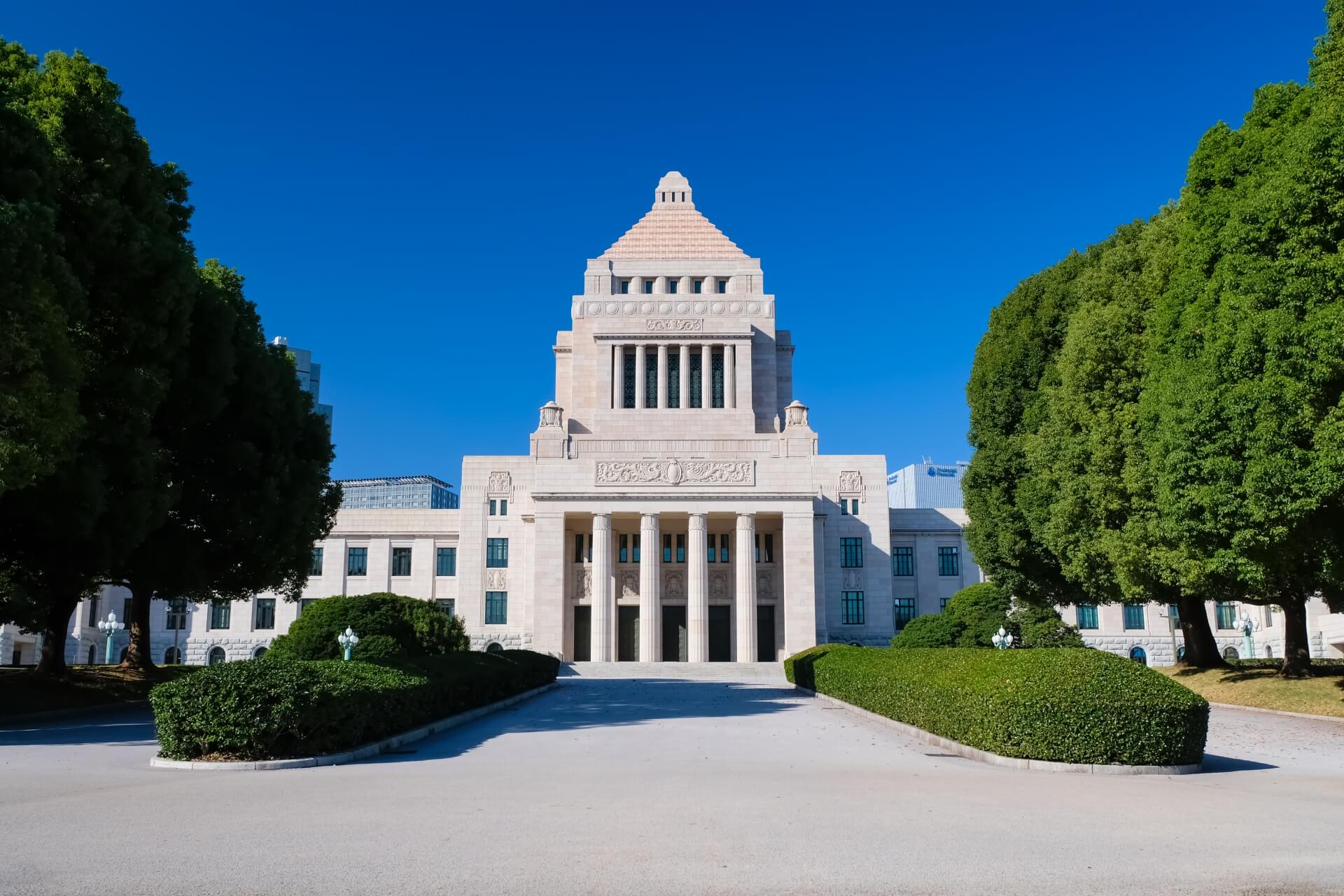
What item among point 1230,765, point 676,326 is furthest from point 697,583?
point 1230,765

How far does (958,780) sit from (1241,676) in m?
19.7

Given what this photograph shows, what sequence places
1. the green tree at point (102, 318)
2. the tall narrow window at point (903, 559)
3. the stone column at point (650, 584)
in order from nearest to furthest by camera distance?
the green tree at point (102, 318)
the stone column at point (650, 584)
the tall narrow window at point (903, 559)

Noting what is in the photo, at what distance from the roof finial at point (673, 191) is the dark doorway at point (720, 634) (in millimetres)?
28894

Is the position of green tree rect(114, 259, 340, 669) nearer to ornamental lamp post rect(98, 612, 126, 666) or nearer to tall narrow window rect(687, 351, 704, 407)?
ornamental lamp post rect(98, 612, 126, 666)

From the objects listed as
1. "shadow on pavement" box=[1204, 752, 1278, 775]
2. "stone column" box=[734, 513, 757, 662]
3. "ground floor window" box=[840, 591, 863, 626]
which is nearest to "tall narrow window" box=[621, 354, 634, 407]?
"stone column" box=[734, 513, 757, 662]

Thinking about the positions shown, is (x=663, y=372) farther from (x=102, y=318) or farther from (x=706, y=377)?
(x=102, y=318)

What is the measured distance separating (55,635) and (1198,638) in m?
32.5

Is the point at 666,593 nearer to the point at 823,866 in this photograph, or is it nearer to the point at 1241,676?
the point at 1241,676

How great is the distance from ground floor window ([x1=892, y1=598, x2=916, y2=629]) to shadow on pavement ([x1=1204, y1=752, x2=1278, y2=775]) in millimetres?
42701

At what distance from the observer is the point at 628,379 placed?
58125 mm

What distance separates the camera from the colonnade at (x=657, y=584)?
47094 mm

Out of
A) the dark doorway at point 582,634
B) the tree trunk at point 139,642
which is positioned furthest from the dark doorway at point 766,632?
the tree trunk at point 139,642

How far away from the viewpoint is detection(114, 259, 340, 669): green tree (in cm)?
2312

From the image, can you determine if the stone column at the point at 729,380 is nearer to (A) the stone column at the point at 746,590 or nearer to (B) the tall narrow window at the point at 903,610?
(A) the stone column at the point at 746,590
